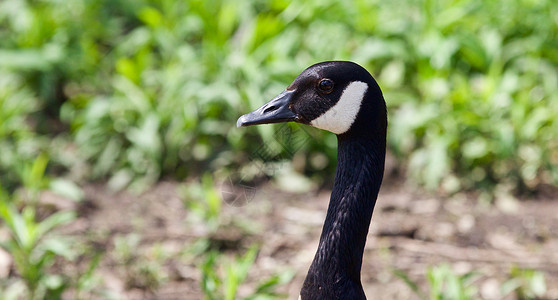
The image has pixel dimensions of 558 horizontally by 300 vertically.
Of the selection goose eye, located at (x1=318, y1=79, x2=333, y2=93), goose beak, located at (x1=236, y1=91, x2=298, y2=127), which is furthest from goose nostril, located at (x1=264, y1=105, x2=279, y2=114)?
goose eye, located at (x1=318, y1=79, x2=333, y2=93)

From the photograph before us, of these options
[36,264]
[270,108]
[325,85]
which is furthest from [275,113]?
[36,264]

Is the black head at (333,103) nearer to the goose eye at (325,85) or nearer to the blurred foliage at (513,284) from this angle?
the goose eye at (325,85)

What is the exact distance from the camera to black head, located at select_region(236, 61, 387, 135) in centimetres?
243

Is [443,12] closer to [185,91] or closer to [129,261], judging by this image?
[185,91]

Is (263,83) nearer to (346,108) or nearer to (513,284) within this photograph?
(513,284)

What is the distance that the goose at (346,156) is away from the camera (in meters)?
2.44

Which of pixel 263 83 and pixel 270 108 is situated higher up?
pixel 270 108

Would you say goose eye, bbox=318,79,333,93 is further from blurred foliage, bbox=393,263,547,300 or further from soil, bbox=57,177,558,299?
soil, bbox=57,177,558,299

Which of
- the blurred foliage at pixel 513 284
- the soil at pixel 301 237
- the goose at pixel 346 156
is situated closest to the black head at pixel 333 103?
the goose at pixel 346 156

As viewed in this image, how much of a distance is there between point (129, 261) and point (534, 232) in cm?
229

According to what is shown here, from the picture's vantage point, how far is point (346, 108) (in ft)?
8.00

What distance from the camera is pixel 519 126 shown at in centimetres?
456

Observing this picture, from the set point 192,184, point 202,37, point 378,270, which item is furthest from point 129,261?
point 202,37

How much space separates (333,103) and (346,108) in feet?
0.19
